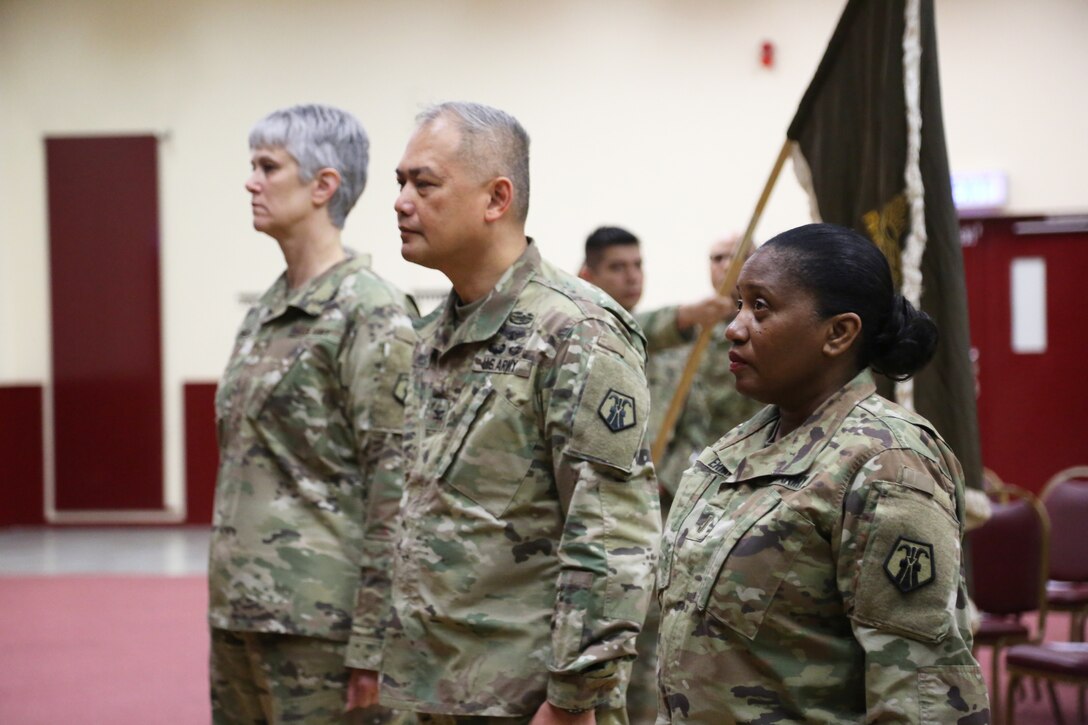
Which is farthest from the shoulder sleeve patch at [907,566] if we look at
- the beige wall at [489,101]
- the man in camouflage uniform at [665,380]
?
the beige wall at [489,101]

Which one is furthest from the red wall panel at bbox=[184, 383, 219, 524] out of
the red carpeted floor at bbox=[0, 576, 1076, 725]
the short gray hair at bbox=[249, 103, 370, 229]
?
the short gray hair at bbox=[249, 103, 370, 229]

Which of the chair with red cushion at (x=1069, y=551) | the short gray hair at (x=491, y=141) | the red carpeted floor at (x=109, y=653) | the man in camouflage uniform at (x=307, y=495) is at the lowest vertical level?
the red carpeted floor at (x=109, y=653)

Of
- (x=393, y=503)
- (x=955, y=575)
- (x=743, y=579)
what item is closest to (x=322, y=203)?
(x=393, y=503)

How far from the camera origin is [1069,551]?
15.2 feet

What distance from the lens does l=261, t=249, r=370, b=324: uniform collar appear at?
2.47 m

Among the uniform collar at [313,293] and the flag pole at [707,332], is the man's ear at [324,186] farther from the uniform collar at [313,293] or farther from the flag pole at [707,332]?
the flag pole at [707,332]

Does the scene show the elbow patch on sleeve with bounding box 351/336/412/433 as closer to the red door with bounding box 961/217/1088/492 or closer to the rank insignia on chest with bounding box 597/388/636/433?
the rank insignia on chest with bounding box 597/388/636/433

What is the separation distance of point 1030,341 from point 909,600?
24.5 ft

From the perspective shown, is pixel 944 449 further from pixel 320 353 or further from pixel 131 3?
pixel 131 3

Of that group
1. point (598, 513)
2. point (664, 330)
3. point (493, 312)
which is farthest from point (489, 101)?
point (598, 513)

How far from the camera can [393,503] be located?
2.35 meters

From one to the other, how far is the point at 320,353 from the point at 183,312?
6.70 m

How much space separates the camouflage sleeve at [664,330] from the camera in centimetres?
369

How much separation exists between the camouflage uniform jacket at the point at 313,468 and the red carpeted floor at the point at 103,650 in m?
2.13
